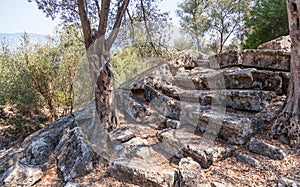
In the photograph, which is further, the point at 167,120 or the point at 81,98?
the point at 81,98

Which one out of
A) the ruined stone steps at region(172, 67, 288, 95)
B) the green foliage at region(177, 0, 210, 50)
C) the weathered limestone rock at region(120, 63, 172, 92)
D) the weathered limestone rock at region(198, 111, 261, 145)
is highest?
the green foliage at region(177, 0, 210, 50)

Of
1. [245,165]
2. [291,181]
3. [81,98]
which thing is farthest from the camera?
[81,98]

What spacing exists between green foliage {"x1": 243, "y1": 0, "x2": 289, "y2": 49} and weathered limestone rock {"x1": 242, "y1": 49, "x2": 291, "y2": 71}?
13.8ft

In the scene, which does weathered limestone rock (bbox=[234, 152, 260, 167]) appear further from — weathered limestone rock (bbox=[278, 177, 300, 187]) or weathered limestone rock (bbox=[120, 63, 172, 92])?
weathered limestone rock (bbox=[120, 63, 172, 92])

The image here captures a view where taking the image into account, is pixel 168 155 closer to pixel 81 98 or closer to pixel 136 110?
pixel 136 110

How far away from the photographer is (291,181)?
226 centimetres

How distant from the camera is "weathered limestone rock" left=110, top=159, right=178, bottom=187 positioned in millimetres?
2668

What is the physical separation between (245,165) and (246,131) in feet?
1.92

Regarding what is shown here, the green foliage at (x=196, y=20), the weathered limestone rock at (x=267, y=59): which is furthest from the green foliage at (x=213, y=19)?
the weathered limestone rock at (x=267, y=59)

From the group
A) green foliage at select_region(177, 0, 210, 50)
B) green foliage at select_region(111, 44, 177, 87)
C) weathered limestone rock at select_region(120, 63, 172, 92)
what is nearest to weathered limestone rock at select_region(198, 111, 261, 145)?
weathered limestone rock at select_region(120, 63, 172, 92)

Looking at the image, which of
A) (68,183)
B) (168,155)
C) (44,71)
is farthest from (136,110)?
(44,71)

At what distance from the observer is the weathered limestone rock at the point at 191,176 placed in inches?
96.6

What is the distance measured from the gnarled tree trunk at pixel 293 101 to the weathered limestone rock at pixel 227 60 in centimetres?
229

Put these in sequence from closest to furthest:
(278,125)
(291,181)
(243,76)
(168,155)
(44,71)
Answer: (291,181) → (278,125) → (168,155) → (243,76) → (44,71)
